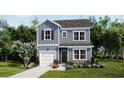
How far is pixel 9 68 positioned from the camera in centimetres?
1973

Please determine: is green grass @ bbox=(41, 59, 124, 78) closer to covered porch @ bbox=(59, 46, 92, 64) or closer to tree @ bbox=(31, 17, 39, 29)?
covered porch @ bbox=(59, 46, 92, 64)

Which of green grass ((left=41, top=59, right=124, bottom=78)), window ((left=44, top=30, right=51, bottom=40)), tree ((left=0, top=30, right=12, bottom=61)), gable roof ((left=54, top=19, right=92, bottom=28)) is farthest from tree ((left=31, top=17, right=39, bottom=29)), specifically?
green grass ((left=41, top=59, right=124, bottom=78))

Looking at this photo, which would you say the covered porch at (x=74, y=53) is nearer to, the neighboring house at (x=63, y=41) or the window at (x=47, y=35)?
the neighboring house at (x=63, y=41)

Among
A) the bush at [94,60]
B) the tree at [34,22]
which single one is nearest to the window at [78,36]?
the bush at [94,60]

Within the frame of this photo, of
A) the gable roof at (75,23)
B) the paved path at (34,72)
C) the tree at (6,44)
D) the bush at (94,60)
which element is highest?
the gable roof at (75,23)

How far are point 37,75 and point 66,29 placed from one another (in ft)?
20.4

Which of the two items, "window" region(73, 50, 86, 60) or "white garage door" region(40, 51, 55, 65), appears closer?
"white garage door" region(40, 51, 55, 65)

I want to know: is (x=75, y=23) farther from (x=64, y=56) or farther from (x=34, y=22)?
(x=34, y=22)

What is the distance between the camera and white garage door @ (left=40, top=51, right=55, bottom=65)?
2191 centimetres

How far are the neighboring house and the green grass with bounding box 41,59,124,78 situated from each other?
9.25ft

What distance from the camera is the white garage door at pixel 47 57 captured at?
862 inches
